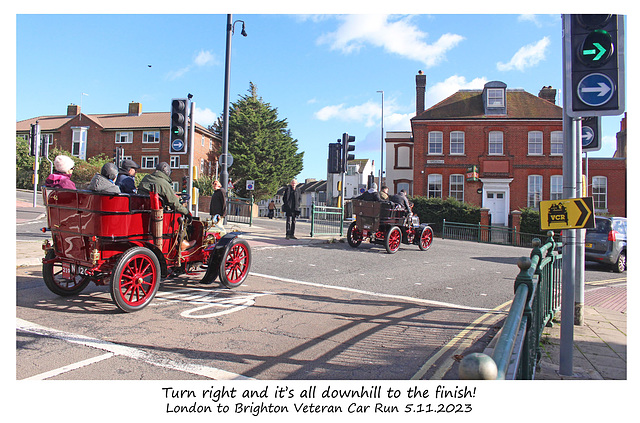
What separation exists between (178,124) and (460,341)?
8815 mm

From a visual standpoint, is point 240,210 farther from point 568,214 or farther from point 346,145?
point 568,214

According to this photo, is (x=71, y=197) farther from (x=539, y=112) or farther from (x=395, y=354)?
(x=539, y=112)

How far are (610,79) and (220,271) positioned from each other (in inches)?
217

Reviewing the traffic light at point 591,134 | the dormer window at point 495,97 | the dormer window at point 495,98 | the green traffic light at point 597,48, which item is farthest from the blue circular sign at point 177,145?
the dormer window at point 495,97

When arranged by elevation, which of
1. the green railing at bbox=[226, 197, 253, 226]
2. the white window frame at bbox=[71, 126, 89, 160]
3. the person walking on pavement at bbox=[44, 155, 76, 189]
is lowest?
the green railing at bbox=[226, 197, 253, 226]

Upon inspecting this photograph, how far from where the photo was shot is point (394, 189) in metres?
40.5

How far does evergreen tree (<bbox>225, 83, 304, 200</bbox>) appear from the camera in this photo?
4816cm

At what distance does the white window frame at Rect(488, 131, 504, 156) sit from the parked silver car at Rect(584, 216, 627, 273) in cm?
2131

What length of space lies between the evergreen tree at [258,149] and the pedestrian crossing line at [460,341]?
1694 inches

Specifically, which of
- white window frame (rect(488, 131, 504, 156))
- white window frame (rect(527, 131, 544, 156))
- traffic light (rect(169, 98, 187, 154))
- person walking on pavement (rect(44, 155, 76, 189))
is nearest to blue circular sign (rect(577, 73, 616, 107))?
person walking on pavement (rect(44, 155, 76, 189))

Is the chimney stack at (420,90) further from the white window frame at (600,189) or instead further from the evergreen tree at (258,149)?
the evergreen tree at (258,149)

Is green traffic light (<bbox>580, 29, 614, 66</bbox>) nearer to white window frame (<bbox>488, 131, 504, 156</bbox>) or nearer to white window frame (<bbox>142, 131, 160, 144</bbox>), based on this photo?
white window frame (<bbox>488, 131, 504, 156</bbox>)

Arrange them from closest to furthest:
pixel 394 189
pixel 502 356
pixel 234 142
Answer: pixel 502 356 → pixel 394 189 → pixel 234 142
